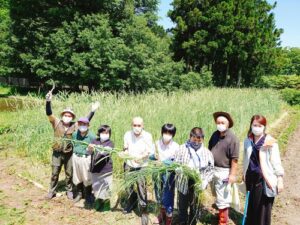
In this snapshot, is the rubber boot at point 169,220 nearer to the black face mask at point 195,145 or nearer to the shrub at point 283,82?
the black face mask at point 195,145

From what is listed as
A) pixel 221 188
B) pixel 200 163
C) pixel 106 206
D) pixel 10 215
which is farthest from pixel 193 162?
pixel 10 215

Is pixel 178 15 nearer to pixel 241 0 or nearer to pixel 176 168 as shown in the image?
pixel 241 0

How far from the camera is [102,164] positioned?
470 centimetres

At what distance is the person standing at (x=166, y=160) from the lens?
416 centimetres

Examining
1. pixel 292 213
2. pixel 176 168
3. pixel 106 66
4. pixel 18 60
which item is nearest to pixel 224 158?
pixel 176 168

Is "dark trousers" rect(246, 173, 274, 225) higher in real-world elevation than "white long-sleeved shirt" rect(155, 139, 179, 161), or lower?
lower

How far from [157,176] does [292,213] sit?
275 centimetres

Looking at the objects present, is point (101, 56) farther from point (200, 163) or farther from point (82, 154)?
point (200, 163)

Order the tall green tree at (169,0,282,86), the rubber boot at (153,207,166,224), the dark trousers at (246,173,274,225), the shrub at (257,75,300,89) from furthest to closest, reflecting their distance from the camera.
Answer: the shrub at (257,75,300,89) → the tall green tree at (169,0,282,86) → the rubber boot at (153,207,166,224) → the dark trousers at (246,173,274,225)

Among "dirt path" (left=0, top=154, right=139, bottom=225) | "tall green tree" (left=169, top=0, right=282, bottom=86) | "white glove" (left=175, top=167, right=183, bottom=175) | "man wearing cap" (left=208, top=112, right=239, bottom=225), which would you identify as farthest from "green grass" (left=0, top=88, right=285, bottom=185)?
"tall green tree" (left=169, top=0, right=282, bottom=86)

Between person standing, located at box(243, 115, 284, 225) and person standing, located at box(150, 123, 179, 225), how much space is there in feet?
2.92

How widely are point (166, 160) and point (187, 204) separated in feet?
2.08

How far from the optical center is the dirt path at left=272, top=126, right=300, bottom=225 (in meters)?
5.22

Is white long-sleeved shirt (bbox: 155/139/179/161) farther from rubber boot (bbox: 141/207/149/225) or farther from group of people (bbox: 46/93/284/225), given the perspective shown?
rubber boot (bbox: 141/207/149/225)
